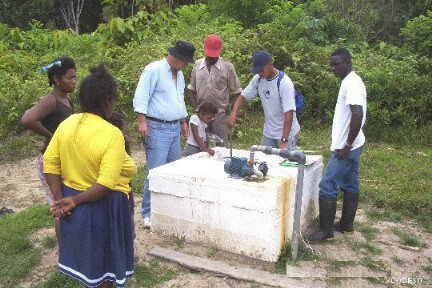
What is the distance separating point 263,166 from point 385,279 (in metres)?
1.40

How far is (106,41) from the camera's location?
11.9 m

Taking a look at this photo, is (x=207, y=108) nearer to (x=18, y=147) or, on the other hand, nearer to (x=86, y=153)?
(x=86, y=153)

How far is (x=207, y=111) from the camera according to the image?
191 inches

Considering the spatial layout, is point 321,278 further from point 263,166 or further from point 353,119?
point 353,119

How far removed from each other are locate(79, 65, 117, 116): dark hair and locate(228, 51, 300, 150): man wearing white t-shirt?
2.26 metres

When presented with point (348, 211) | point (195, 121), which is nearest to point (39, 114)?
point (195, 121)

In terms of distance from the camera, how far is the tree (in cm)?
1761

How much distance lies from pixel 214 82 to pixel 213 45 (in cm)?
43

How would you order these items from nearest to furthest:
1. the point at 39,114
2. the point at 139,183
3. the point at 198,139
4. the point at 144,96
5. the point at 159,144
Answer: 1. the point at 39,114
2. the point at 144,96
3. the point at 159,144
4. the point at 198,139
5. the point at 139,183

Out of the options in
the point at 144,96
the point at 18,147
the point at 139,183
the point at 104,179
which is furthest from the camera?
the point at 18,147

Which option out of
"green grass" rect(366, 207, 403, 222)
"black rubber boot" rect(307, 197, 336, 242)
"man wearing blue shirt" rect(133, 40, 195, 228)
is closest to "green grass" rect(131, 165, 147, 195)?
"man wearing blue shirt" rect(133, 40, 195, 228)

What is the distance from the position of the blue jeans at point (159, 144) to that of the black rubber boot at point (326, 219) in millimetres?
1587

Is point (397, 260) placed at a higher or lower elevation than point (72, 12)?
lower

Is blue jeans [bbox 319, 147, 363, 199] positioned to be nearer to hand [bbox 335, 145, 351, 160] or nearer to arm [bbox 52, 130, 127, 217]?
hand [bbox 335, 145, 351, 160]
